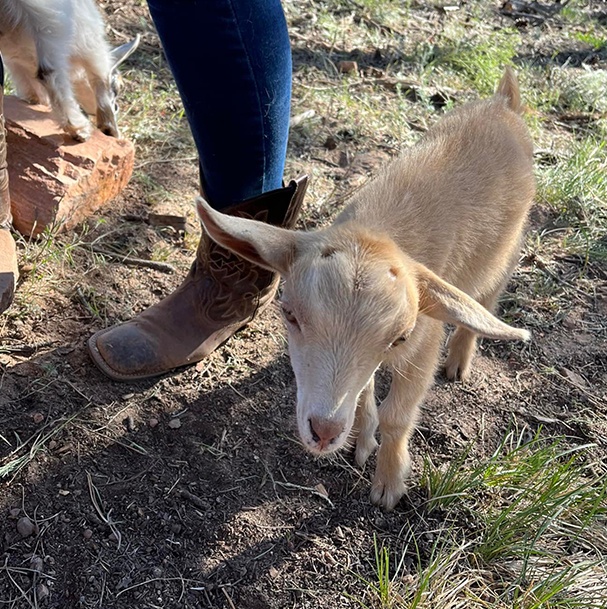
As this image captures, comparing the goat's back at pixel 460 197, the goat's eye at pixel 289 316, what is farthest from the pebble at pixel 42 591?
the goat's back at pixel 460 197

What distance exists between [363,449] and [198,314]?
3.00 ft

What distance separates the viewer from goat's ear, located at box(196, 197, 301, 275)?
7.06ft

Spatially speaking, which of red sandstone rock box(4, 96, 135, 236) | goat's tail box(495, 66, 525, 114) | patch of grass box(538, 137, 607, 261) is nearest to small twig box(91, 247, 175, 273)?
red sandstone rock box(4, 96, 135, 236)

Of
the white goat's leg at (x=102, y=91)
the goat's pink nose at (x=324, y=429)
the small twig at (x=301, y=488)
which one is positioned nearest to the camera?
the goat's pink nose at (x=324, y=429)

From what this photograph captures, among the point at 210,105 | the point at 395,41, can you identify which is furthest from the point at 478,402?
the point at 395,41

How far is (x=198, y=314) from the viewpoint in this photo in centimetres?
312

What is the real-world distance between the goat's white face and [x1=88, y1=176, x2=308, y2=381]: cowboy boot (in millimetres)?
748

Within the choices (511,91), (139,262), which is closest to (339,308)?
(139,262)

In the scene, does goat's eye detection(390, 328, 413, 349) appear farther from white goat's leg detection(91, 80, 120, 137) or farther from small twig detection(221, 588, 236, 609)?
white goat's leg detection(91, 80, 120, 137)

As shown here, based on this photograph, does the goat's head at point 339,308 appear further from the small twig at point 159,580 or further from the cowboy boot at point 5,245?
the cowboy boot at point 5,245

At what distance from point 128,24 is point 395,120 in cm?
233

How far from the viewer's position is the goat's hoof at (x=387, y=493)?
273 centimetres

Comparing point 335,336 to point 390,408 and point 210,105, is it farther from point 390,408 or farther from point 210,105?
point 210,105

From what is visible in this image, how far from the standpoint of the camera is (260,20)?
251cm
